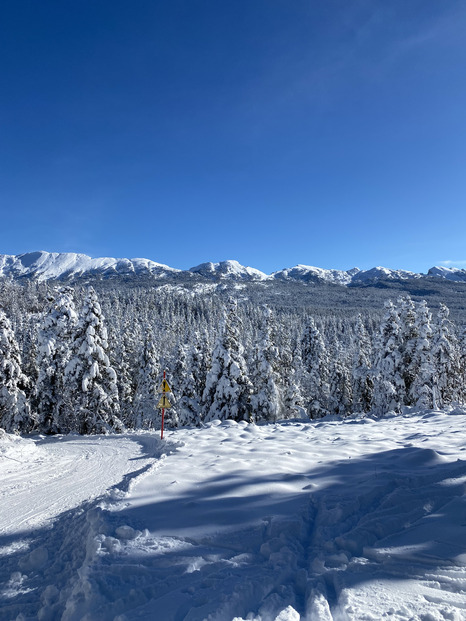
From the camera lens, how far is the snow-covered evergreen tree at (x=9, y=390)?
23.2m

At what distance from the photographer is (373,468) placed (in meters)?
7.29

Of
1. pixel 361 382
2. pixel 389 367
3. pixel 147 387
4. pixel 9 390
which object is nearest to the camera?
pixel 9 390

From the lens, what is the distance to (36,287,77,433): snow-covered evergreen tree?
22500 millimetres

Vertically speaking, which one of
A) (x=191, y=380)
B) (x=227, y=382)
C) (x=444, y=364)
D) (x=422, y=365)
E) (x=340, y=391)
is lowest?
(x=340, y=391)

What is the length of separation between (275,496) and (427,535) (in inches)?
94.2

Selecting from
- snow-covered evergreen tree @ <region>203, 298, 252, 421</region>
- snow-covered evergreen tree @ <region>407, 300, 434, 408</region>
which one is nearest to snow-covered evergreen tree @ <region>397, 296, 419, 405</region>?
snow-covered evergreen tree @ <region>407, 300, 434, 408</region>

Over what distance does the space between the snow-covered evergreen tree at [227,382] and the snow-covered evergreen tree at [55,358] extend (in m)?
9.59

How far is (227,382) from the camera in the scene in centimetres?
2514

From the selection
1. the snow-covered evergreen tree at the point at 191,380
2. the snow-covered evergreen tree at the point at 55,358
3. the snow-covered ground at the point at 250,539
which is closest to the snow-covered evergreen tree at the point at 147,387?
the snow-covered evergreen tree at the point at 191,380

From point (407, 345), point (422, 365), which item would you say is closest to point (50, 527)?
point (422, 365)

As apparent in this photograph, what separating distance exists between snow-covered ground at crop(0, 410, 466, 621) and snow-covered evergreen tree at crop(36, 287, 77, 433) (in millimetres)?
14682

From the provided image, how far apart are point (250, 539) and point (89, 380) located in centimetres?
1877

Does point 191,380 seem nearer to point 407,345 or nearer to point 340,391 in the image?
point 407,345

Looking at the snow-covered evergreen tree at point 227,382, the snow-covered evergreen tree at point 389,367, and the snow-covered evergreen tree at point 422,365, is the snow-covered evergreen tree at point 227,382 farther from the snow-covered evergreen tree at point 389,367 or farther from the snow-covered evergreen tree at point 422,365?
the snow-covered evergreen tree at point 422,365
